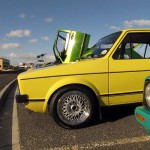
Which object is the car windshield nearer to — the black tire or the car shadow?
the black tire

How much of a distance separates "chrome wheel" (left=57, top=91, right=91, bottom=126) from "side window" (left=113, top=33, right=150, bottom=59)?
1021mm

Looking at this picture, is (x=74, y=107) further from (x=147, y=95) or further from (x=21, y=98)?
(x=147, y=95)

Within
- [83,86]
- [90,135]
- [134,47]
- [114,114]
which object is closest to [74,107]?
[83,86]

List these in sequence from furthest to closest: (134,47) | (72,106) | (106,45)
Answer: (106,45) → (134,47) → (72,106)

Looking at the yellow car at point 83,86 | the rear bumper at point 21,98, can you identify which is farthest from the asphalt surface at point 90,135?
the rear bumper at point 21,98

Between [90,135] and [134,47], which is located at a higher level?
[134,47]

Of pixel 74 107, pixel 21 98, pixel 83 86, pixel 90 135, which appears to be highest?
pixel 83 86

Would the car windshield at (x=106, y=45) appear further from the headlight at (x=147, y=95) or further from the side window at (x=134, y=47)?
the headlight at (x=147, y=95)

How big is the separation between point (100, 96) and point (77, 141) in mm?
1132

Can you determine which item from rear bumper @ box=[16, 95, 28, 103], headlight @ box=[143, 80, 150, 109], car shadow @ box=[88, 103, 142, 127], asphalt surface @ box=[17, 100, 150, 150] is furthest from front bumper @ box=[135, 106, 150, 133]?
rear bumper @ box=[16, 95, 28, 103]

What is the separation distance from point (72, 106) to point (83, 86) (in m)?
0.42

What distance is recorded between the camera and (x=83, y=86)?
527 cm

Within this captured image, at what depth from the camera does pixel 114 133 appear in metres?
4.80

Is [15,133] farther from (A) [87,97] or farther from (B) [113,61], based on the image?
(B) [113,61]
